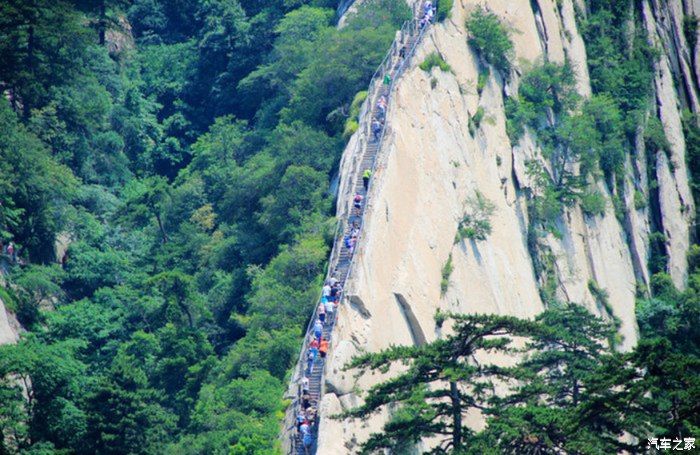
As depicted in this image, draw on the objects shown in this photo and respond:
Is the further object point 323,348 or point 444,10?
point 444,10

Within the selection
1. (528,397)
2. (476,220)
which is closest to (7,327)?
(476,220)

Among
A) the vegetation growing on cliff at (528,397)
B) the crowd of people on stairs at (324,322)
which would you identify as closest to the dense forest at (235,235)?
the vegetation growing on cliff at (528,397)

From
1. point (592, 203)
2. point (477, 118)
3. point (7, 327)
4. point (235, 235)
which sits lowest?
point (7, 327)

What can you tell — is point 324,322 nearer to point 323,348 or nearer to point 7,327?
point 323,348

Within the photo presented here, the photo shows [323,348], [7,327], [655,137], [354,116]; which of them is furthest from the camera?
[655,137]

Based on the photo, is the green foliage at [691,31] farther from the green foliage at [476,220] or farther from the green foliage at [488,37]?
the green foliage at [476,220]

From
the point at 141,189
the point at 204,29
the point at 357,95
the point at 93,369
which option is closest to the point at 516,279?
the point at 357,95
